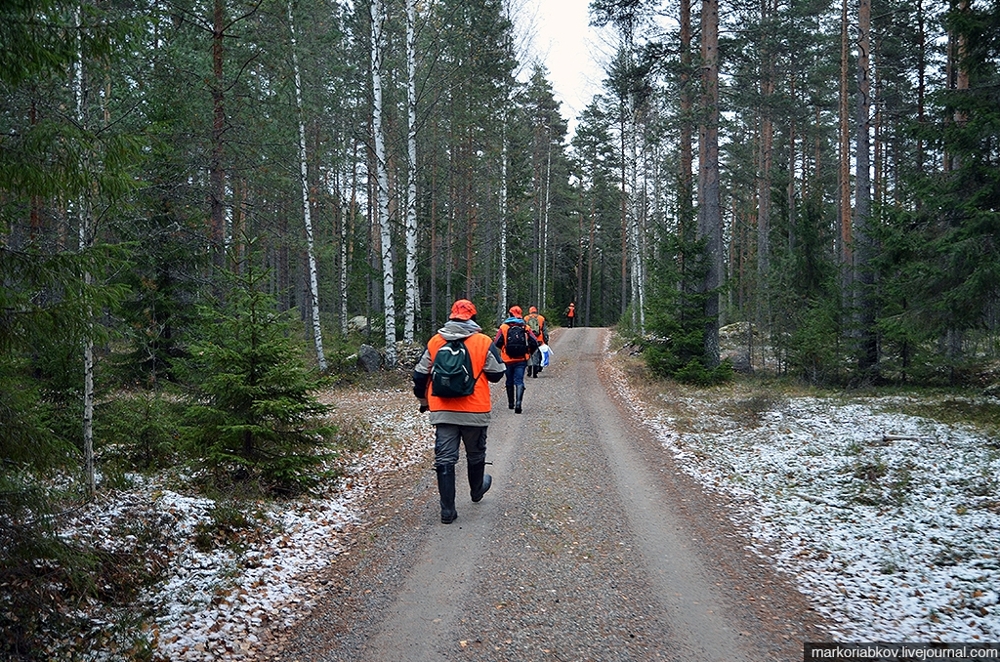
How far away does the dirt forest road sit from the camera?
419cm

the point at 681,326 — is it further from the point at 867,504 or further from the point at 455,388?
the point at 455,388

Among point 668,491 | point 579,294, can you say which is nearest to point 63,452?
point 668,491

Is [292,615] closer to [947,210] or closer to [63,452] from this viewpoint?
[63,452]

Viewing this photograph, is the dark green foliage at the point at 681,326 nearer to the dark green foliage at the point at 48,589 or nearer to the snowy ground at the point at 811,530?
the snowy ground at the point at 811,530

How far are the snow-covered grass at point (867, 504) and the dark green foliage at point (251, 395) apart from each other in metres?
5.35

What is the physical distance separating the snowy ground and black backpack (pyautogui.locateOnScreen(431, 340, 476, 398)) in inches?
74.5

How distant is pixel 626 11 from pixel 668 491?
15.1 m

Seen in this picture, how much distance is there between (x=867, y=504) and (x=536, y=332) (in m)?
11.3

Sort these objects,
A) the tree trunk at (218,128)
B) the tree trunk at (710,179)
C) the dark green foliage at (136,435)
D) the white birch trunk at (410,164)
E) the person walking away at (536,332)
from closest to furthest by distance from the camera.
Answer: the dark green foliage at (136,435)
the tree trunk at (218,128)
the tree trunk at (710,179)
the person walking away at (536,332)
the white birch trunk at (410,164)

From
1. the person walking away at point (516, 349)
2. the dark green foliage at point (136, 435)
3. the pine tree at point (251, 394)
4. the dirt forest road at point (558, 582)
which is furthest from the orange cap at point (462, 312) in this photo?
the person walking away at point (516, 349)

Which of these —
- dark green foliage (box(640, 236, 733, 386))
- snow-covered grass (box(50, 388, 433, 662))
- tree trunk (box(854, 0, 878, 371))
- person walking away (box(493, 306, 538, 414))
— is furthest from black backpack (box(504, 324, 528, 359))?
tree trunk (box(854, 0, 878, 371))

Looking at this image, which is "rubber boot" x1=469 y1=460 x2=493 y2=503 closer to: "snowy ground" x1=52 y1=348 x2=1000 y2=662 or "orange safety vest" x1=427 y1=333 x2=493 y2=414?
"orange safety vest" x1=427 y1=333 x2=493 y2=414

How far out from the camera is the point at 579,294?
60438 mm

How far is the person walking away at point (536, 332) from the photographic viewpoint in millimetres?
Result: 17750
